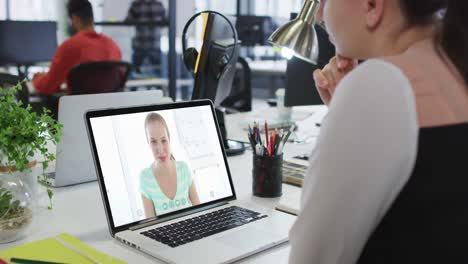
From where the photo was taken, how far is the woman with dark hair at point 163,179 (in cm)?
110

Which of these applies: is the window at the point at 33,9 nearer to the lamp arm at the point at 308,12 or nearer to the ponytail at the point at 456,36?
the lamp arm at the point at 308,12

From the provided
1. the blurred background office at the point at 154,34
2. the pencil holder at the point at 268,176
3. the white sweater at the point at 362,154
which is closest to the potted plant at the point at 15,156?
the pencil holder at the point at 268,176

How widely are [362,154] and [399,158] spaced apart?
0.04 m

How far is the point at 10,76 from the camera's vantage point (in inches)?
92.4

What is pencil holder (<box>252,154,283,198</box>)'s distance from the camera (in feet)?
4.27

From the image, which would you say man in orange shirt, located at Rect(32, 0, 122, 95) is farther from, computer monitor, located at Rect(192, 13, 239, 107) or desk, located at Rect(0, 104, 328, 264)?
desk, located at Rect(0, 104, 328, 264)

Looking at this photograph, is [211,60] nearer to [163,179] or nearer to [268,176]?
[268,176]

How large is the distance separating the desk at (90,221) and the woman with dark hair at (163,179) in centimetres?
12


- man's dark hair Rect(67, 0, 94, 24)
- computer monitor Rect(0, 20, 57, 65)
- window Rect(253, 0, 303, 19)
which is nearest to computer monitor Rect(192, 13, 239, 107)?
man's dark hair Rect(67, 0, 94, 24)

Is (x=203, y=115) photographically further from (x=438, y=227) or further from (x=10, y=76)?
(x=10, y=76)

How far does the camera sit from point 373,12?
718 mm

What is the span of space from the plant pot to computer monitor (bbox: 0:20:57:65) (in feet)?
11.5

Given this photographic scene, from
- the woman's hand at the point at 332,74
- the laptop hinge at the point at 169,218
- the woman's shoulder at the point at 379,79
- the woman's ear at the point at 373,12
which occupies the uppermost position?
the woman's ear at the point at 373,12

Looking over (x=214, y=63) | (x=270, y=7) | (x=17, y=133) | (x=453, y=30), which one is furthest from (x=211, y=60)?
(x=270, y=7)
